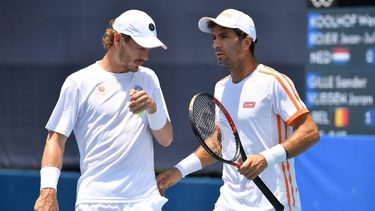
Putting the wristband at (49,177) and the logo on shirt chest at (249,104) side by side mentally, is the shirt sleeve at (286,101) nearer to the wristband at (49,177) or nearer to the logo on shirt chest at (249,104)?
the logo on shirt chest at (249,104)

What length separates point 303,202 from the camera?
21.9 feet

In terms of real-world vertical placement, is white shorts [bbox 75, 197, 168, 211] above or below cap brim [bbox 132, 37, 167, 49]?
below

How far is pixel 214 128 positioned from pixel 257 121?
1.02ft

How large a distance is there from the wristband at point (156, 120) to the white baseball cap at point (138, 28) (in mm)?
337

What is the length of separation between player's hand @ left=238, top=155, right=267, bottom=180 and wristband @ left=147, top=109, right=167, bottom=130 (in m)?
0.50

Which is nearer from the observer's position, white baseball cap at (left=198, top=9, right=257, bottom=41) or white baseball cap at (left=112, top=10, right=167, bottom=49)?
white baseball cap at (left=112, top=10, right=167, bottom=49)

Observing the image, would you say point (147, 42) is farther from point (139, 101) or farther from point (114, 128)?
point (114, 128)

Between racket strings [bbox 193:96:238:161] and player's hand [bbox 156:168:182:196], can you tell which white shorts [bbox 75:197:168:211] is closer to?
player's hand [bbox 156:168:182:196]

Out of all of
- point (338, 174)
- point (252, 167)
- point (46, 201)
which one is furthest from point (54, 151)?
point (338, 174)

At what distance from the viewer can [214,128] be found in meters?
5.08

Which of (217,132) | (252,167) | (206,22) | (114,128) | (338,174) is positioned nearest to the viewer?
(252,167)

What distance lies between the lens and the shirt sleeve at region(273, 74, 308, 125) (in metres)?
4.78

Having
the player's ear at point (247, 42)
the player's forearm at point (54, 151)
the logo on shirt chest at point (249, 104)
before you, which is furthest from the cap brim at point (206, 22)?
the player's forearm at point (54, 151)

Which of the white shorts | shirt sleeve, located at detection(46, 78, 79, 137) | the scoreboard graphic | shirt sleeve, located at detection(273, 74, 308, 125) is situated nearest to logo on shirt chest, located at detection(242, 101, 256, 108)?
shirt sleeve, located at detection(273, 74, 308, 125)
